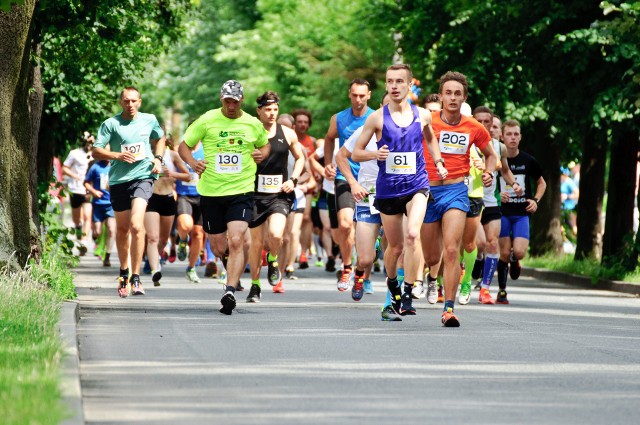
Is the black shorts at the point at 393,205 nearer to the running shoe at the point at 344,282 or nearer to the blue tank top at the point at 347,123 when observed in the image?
the blue tank top at the point at 347,123

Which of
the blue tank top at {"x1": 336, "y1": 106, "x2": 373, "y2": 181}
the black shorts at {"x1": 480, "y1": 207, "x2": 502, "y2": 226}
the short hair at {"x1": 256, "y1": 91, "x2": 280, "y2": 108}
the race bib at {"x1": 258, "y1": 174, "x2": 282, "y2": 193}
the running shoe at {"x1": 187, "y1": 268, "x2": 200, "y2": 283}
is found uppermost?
the short hair at {"x1": 256, "y1": 91, "x2": 280, "y2": 108}

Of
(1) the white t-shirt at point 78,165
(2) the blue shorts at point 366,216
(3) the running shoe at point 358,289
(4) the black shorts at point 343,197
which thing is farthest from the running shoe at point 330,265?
(2) the blue shorts at point 366,216

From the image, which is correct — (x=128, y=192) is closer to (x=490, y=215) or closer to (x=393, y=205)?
(x=490, y=215)

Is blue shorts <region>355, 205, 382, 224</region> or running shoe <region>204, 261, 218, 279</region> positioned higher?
blue shorts <region>355, 205, 382, 224</region>

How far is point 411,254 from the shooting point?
44.1 ft

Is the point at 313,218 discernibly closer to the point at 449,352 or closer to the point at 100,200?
the point at 100,200

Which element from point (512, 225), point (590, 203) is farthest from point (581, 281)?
point (512, 225)

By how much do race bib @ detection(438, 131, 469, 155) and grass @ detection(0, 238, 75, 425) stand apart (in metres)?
3.52

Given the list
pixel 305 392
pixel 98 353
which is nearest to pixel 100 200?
pixel 98 353

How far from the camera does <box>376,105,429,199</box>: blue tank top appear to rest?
13.1 meters

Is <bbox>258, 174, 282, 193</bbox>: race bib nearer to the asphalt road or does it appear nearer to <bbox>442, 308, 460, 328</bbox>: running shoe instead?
the asphalt road

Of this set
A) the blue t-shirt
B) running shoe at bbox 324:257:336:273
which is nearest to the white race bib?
running shoe at bbox 324:257:336:273

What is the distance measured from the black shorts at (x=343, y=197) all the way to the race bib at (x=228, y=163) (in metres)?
4.18

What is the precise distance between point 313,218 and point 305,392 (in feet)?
64.5
